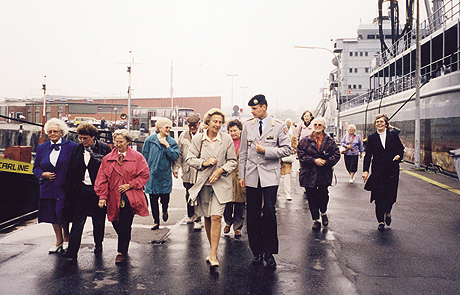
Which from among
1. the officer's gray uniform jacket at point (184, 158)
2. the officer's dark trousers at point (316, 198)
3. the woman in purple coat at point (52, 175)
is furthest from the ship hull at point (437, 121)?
the woman in purple coat at point (52, 175)

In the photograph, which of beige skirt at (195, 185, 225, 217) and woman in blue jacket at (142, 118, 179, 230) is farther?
woman in blue jacket at (142, 118, 179, 230)

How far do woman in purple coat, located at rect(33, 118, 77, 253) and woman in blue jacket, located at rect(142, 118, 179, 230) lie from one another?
1607 millimetres

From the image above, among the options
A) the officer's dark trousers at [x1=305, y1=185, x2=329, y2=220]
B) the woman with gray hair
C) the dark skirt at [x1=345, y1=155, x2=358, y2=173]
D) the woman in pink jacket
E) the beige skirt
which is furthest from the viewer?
the dark skirt at [x1=345, y1=155, x2=358, y2=173]

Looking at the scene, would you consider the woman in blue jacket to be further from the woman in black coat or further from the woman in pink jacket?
the woman in black coat

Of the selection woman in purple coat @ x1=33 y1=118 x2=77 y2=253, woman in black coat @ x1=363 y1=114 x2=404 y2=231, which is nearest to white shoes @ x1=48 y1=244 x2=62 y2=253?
woman in purple coat @ x1=33 y1=118 x2=77 y2=253

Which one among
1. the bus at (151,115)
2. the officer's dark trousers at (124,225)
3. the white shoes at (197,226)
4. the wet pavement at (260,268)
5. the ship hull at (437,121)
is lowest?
the wet pavement at (260,268)

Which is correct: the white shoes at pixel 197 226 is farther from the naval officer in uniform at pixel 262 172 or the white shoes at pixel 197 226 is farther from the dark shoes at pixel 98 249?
the naval officer in uniform at pixel 262 172

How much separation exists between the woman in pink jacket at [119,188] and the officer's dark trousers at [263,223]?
1.32m

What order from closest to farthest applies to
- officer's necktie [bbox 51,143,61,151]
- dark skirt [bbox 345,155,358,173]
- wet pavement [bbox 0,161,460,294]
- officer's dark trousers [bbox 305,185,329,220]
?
wet pavement [bbox 0,161,460,294]
officer's necktie [bbox 51,143,61,151]
officer's dark trousers [bbox 305,185,329,220]
dark skirt [bbox 345,155,358,173]

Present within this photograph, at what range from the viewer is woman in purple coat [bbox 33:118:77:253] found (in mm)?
5266

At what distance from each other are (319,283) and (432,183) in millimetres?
9571

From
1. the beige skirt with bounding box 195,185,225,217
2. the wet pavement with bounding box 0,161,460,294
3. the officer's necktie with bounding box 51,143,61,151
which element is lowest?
the wet pavement with bounding box 0,161,460,294

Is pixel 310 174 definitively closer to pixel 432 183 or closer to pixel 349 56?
pixel 432 183

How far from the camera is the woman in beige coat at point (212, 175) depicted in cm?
484
